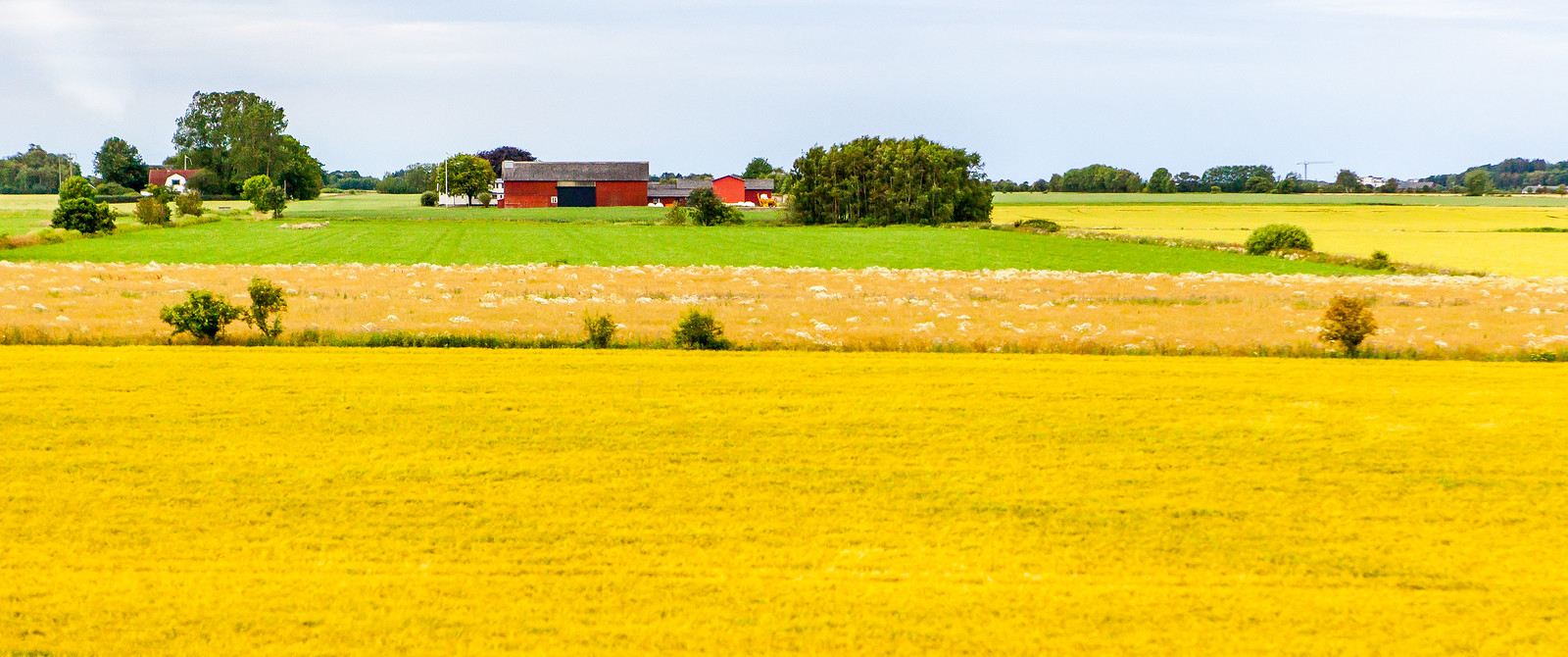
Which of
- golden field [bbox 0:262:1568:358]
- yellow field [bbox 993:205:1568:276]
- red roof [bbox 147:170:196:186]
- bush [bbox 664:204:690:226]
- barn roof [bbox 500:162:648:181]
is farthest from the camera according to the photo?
red roof [bbox 147:170:196:186]

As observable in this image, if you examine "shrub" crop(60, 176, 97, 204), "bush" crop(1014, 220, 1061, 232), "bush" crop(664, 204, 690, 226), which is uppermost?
"shrub" crop(60, 176, 97, 204)

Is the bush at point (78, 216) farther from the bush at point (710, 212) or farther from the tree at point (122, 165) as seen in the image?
the tree at point (122, 165)

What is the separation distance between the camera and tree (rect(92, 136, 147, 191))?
494 feet

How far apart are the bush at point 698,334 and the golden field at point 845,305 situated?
1033mm

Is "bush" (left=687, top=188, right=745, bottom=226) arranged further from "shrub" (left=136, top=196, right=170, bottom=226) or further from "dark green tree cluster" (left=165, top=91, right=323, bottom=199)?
"dark green tree cluster" (left=165, top=91, right=323, bottom=199)

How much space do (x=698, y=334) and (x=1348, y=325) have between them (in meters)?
Result: 13.4

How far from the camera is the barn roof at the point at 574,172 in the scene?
457 ft

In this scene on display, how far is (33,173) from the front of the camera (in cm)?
18688

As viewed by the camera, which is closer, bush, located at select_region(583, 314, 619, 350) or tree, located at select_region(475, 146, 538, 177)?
bush, located at select_region(583, 314, 619, 350)

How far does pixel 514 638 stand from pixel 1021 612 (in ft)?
13.1

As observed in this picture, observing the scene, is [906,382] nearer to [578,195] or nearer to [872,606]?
[872,606]

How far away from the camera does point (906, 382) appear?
768 inches

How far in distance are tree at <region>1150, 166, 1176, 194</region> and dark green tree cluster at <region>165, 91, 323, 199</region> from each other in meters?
137

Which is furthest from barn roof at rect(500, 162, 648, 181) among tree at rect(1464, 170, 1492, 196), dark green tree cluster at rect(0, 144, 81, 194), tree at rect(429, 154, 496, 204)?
tree at rect(1464, 170, 1492, 196)
